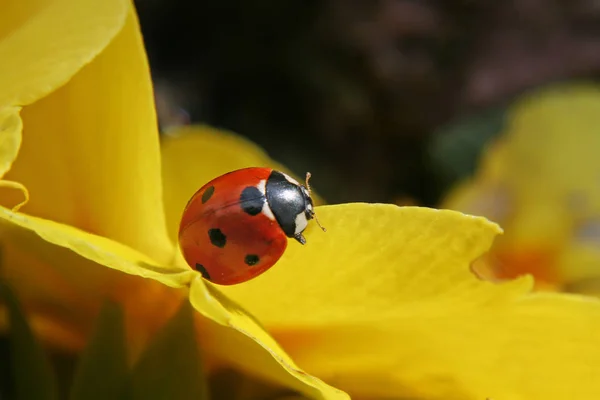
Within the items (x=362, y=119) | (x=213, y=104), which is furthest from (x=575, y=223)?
(x=213, y=104)

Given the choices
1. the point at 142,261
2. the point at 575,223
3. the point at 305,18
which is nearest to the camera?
the point at 142,261

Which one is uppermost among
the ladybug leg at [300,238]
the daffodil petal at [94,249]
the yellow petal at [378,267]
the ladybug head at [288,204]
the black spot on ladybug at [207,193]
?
the ladybug head at [288,204]

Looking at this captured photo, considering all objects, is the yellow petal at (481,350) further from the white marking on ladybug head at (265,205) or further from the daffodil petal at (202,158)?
the daffodil petal at (202,158)

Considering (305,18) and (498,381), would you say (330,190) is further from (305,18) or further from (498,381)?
(498,381)

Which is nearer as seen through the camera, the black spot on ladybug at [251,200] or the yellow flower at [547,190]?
the black spot on ladybug at [251,200]

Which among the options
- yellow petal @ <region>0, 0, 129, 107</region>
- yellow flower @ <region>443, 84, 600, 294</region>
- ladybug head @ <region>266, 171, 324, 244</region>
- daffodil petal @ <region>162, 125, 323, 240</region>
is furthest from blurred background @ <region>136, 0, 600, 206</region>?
yellow petal @ <region>0, 0, 129, 107</region>

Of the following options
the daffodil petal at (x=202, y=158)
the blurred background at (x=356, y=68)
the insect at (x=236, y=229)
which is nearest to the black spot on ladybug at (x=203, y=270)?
the insect at (x=236, y=229)

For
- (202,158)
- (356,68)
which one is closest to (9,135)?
(202,158)
